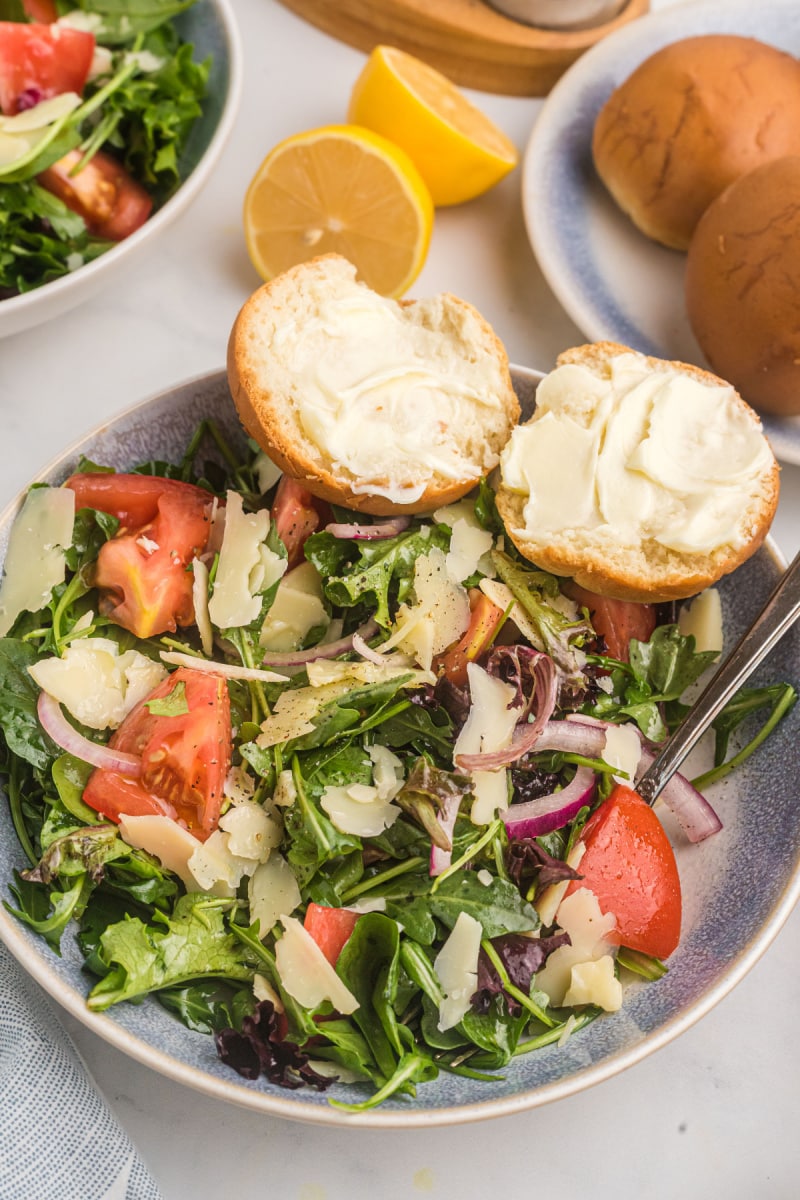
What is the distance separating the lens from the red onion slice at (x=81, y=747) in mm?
1656

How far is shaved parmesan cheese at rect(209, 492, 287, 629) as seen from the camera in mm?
1745

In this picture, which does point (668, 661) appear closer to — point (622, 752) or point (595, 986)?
point (622, 752)

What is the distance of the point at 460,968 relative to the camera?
1570mm

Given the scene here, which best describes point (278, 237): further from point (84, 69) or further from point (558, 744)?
point (558, 744)

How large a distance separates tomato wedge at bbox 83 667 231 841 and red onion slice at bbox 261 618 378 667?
0.15 meters

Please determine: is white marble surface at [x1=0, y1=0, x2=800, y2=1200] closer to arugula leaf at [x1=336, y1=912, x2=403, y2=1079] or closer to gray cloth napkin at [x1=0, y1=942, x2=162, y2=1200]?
gray cloth napkin at [x1=0, y1=942, x2=162, y2=1200]

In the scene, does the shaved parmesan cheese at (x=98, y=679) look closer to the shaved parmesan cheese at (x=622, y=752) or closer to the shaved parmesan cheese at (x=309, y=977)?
the shaved parmesan cheese at (x=309, y=977)

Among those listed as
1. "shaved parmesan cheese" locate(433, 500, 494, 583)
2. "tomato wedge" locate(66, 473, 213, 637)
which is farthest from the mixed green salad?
"shaved parmesan cheese" locate(433, 500, 494, 583)

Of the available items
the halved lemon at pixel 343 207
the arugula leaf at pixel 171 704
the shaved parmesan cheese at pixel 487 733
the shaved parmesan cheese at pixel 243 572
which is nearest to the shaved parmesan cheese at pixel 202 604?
the shaved parmesan cheese at pixel 243 572

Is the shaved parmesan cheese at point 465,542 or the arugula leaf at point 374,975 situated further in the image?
the shaved parmesan cheese at point 465,542

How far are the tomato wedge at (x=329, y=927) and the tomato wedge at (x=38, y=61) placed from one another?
1.86m

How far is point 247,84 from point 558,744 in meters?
2.04

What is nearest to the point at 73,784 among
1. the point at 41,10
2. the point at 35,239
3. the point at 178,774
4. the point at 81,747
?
the point at 81,747

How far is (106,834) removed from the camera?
1.61 meters
